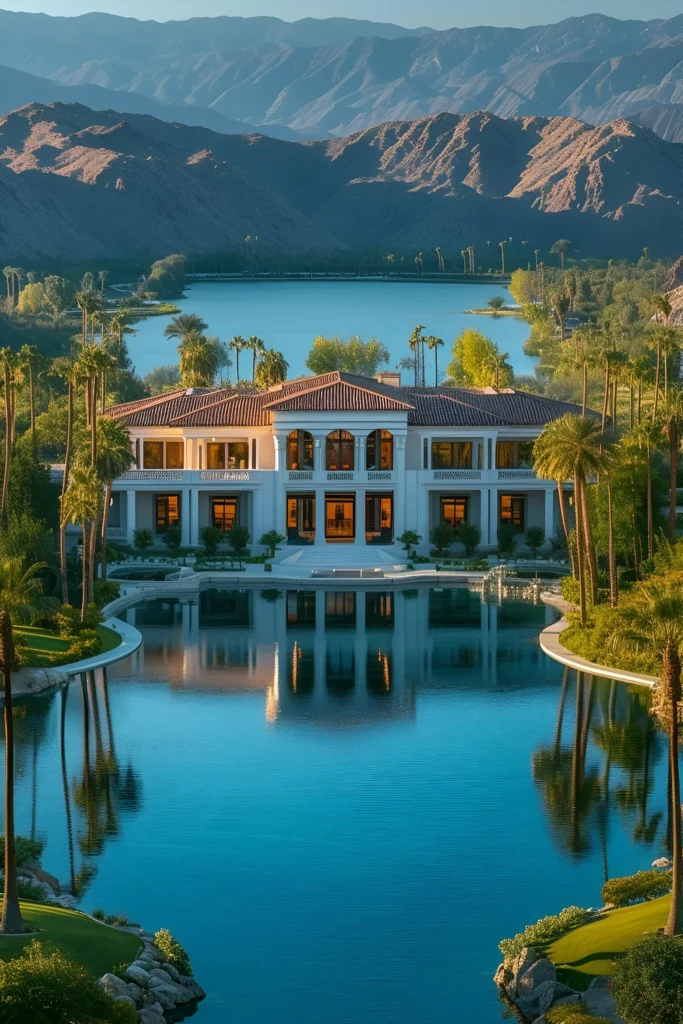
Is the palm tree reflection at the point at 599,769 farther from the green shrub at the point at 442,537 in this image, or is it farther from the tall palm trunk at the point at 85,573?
the green shrub at the point at 442,537

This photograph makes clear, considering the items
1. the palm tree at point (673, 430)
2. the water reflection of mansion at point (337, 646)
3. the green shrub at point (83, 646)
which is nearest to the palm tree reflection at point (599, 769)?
the water reflection of mansion at point (337, 646)

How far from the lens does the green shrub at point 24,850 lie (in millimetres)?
34906

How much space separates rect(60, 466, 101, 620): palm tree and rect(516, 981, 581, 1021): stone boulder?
1470 inches

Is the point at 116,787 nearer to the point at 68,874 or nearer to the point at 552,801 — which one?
the point at 68,874

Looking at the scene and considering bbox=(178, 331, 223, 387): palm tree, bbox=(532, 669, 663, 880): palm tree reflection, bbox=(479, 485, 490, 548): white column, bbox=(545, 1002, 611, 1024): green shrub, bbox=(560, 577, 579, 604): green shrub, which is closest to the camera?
bbox=(545, 1002, 611, 1024): green shrub

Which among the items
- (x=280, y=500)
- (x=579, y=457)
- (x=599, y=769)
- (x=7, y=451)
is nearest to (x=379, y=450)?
(x=280, y=500)

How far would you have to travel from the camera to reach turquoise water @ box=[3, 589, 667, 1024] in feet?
101

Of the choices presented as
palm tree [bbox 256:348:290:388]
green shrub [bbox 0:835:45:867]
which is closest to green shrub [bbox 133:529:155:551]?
palm tree [bbox 256:348:290:388]

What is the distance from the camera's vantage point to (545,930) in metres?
31.2

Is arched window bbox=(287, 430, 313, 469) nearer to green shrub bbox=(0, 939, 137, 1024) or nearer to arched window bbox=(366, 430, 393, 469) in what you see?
arched window bbox=(366, 430, 393, 469)

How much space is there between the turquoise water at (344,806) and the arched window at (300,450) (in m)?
27.0

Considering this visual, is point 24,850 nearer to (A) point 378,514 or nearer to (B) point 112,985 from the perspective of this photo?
(B) point 112,985

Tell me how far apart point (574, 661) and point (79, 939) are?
106 ft

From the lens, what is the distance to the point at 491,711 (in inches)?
2041
